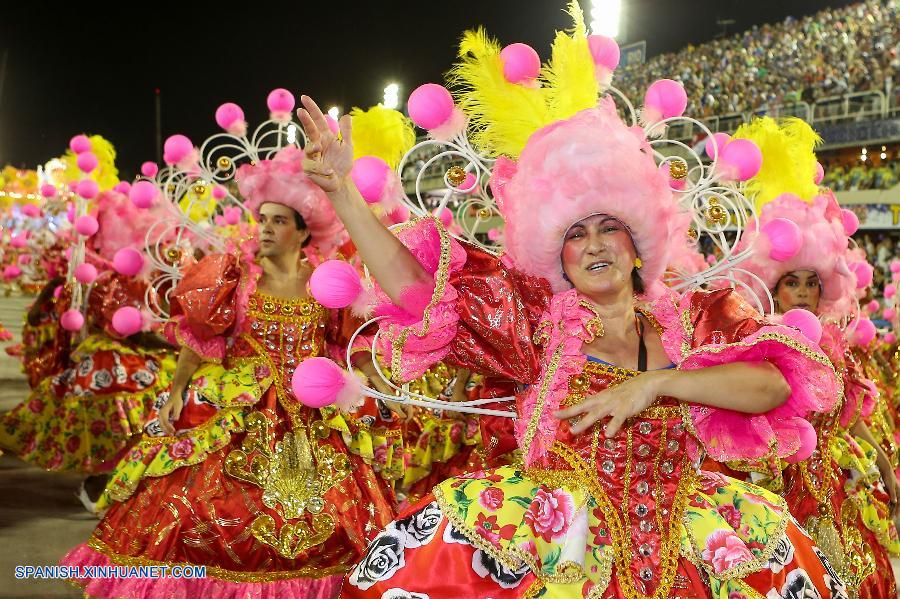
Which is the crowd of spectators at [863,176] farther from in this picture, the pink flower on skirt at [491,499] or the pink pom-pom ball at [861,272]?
the pink flower on skirt at [491,499]

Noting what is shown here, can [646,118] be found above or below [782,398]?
above

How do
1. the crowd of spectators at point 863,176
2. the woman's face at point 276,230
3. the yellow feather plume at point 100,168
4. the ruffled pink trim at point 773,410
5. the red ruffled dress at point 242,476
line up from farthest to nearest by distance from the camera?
the crowd of spectators at point 863,176
the yellow feather plume at point 100,168
the woman's face at point 276,230
the red ruffled dress at point 242,476
the ruffled pink trim at point 773,410

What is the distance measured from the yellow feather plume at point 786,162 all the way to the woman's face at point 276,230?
1.88m

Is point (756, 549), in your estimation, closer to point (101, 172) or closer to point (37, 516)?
point (37, 516)

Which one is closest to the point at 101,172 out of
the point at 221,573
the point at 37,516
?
the point at 37,516

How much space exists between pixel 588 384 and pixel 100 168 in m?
6.50

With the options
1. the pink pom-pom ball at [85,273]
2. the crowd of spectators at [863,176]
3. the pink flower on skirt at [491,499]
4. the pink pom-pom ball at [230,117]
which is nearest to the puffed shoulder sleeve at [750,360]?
the pink flower on skirt at [491,499]

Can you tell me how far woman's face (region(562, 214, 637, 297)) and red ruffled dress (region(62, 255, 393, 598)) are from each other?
1582 mm

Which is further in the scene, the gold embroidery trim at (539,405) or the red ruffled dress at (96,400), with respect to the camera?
the red ruffled dress at (96,400)

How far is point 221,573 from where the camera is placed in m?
3.24

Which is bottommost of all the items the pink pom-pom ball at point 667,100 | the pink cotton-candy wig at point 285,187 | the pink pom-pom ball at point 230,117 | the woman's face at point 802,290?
the woman's face at point 802,290

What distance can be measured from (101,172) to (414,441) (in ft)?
13.6

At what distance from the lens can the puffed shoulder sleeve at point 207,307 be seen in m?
3.62

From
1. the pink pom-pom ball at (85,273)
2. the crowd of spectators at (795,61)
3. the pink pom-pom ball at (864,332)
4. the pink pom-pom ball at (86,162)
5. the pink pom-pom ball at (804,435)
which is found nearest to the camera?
the pink pom-pom ball at (804,435)
